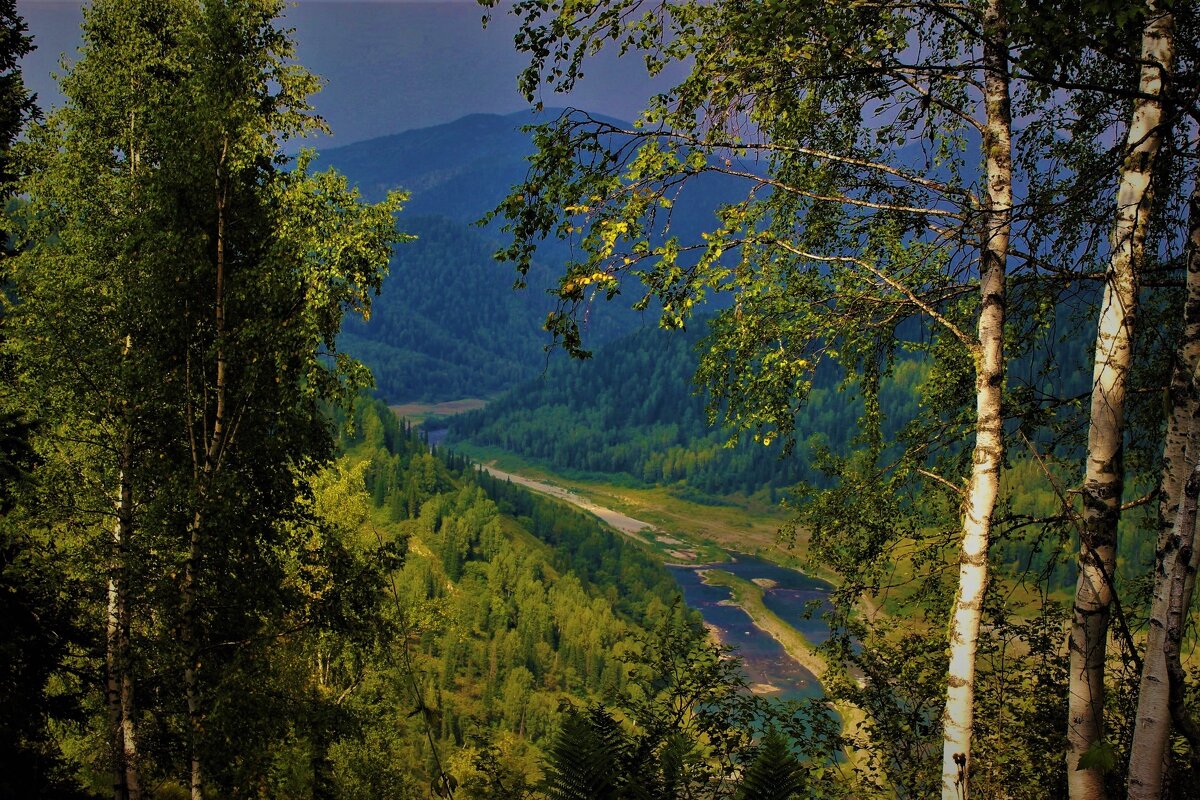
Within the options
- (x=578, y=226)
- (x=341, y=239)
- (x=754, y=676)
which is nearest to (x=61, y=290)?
(x=341, y=239)

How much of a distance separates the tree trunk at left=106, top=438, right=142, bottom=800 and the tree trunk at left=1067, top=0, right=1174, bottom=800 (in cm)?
1222

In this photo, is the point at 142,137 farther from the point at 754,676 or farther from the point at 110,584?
the point at 754,676

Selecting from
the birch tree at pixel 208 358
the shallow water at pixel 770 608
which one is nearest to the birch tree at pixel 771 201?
the birch tree at pixel 208 358

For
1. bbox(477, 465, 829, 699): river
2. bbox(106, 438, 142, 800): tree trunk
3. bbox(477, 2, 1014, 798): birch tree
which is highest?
bbox(477, 2, 1014, 798): birch tree

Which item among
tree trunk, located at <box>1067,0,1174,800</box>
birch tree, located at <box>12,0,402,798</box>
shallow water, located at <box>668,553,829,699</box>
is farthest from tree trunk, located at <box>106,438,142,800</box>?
shallow water, located at <box>668,553,829,699</box>

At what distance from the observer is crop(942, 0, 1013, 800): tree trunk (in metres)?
Result: 6.02

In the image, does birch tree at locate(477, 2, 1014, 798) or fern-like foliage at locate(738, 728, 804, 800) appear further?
fern-like foliage at locate(738, 728, 804, 800)

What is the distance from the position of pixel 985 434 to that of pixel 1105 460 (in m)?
1.03

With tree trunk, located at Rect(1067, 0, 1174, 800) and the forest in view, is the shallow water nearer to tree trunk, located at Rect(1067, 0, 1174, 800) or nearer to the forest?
the forest

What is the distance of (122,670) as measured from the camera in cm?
1210

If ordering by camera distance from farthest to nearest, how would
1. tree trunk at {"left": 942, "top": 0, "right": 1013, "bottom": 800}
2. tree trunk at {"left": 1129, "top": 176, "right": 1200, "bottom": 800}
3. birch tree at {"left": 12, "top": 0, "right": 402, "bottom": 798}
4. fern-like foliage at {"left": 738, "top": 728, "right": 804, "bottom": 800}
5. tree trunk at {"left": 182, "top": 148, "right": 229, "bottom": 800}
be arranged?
birch tree at {"left": 12, "top": 0, "right": 402, "bottom": 798} < tree trunk at {"left": 182, "top": 148, "right": 229, "bottom": 800} < fern-like foliage at {"left": 738, "top": 728, "right": 804, "bottom": 800} < tree trunk at {"left": 942, "top": 0, "right": 1013, "bottom": 800} < tree trunk at {"left": 1129, "top": 176, "right": 1200, "bottom": 800}

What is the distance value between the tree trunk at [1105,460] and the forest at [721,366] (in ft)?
0.09

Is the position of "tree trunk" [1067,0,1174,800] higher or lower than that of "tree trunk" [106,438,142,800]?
higher

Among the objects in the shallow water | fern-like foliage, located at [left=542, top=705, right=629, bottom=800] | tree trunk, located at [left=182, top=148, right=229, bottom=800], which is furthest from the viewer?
the shallow water
